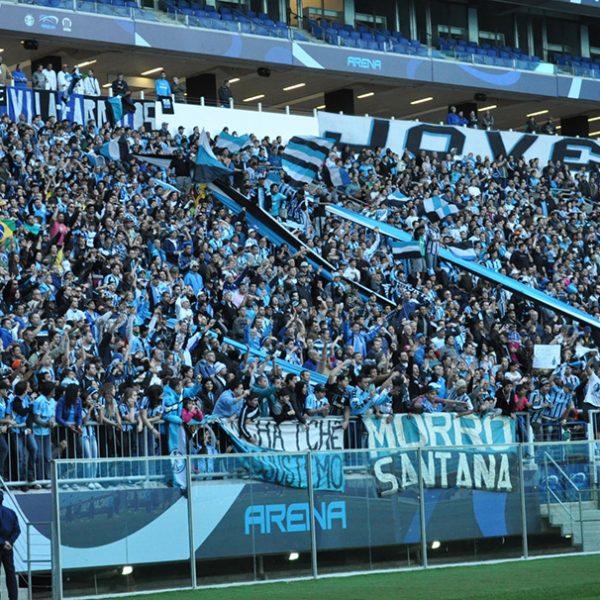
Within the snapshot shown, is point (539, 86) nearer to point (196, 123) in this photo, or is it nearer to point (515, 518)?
point (196, 123)

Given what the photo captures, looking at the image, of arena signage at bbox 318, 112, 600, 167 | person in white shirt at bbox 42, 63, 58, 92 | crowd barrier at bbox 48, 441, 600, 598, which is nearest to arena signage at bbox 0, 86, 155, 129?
person in white shirt at bbox 42, 63, 58, 92

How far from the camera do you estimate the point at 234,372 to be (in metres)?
20.6

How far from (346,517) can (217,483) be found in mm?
1720

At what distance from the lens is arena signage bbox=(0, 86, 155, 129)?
2995 centimetres

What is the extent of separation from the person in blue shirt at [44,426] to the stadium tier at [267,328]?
3 cm

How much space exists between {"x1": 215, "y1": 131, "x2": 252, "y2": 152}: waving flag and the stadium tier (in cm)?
7

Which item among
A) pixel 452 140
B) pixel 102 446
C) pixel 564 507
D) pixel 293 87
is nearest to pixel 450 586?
pixel 564 507

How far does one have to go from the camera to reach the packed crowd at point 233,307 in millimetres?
18328

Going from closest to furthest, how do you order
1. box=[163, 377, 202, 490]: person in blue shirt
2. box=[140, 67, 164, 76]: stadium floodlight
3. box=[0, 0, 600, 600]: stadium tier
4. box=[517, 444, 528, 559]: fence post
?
box=[163, 377, 202, 490]: person in blue shirt
box=[0, 0, 600, 600]: stadium tier
box=[517, 444, 528, 559]: fence post
box=[140, 67, 164, 76]: stadium floodlight

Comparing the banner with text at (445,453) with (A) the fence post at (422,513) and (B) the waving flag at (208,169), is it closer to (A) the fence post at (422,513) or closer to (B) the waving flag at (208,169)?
(A) the fence post at (422,513)

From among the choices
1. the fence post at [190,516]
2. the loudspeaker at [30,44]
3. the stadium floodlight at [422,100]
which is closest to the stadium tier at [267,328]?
the fence post at [190,516]

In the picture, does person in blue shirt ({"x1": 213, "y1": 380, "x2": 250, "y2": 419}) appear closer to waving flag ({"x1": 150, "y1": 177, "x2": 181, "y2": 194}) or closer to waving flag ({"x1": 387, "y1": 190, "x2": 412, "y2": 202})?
waving flag ({"x1": 150, "y1": 177, "x2": 181, "y2": 194})

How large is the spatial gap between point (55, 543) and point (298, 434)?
4.94 m

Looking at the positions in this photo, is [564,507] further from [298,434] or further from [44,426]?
[44,426]
